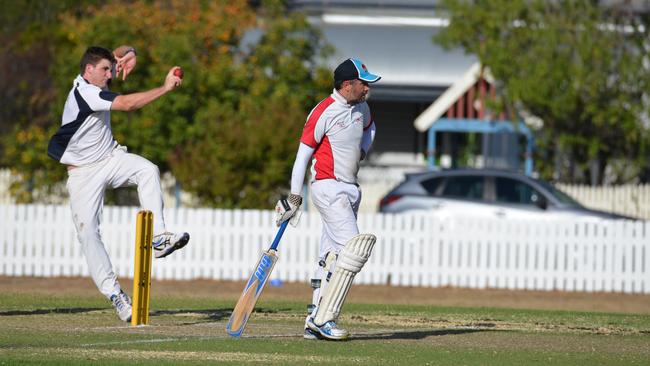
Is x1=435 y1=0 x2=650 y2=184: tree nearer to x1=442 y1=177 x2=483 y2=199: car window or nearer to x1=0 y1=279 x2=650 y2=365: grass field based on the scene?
x1=442 y1=177 x2=483 y2=199: car window

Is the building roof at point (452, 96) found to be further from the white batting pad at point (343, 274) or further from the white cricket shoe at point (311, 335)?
the white batting pad at point (343, 274)

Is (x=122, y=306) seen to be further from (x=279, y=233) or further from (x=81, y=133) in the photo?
(x=279, y=233)

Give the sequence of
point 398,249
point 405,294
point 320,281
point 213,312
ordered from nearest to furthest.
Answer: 1. point 320,281
2. point 213,312
3. point 405,294
4. point 398,249

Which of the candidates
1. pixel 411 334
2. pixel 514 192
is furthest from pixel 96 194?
pixel 514 192

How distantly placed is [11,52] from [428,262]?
17.5m

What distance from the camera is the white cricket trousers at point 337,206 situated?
9992mm

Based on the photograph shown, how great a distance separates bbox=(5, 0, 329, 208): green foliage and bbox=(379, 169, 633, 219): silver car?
2050mm

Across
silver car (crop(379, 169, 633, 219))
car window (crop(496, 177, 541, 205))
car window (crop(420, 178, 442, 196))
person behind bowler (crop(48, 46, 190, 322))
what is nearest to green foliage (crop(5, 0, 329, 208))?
silver car (crop(379, 169, 633, 219))

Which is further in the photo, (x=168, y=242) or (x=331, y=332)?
(x=168, y=242)

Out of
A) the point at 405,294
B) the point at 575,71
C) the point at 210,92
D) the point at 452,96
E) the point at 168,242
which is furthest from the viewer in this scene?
the point at 452,96

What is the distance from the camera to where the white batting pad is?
9.70 meters

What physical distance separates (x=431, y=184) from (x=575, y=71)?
7.59 m

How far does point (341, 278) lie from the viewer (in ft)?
31.8

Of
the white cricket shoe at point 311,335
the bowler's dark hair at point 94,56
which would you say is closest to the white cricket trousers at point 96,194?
the bowler's dark hair at point 94,56
